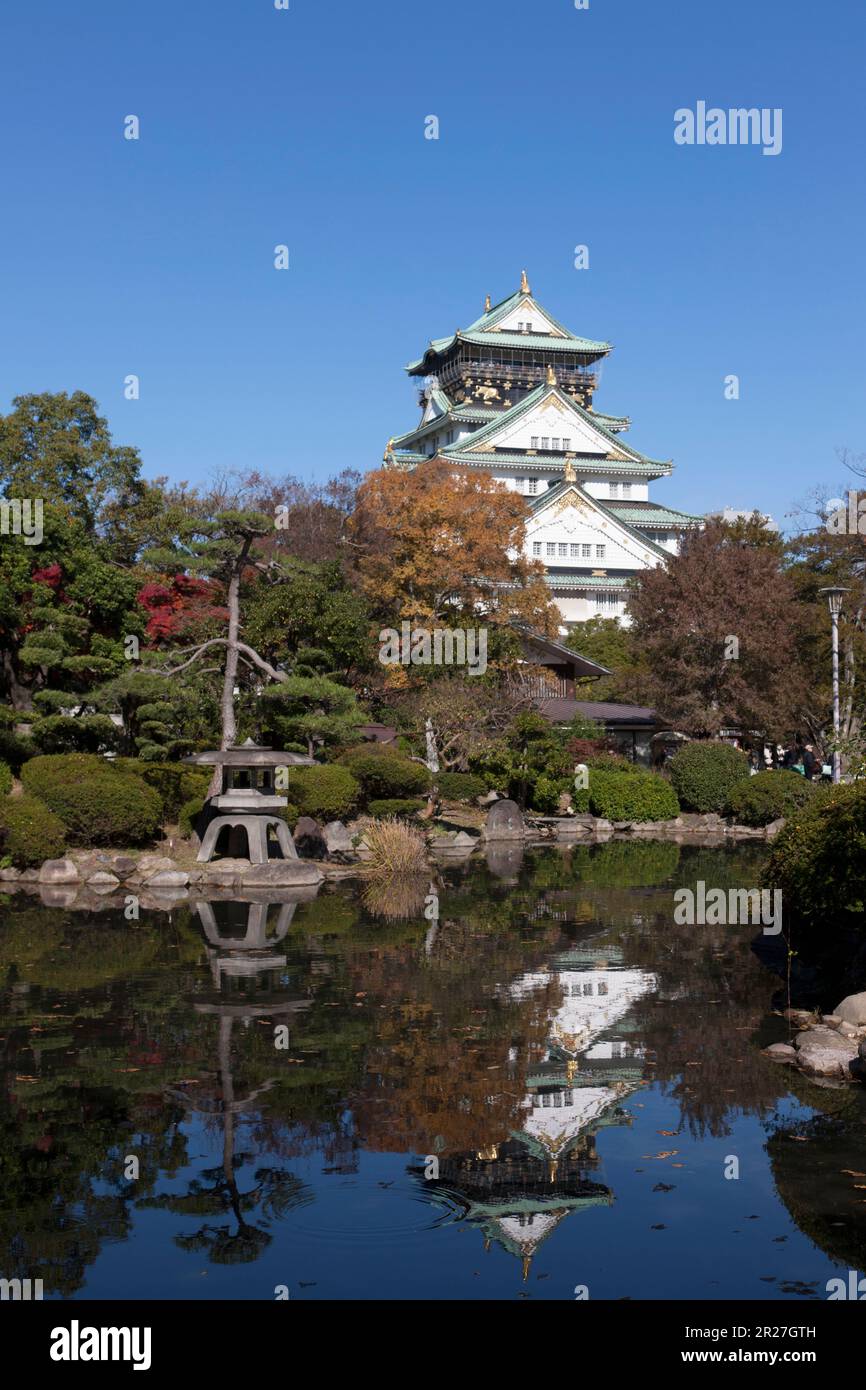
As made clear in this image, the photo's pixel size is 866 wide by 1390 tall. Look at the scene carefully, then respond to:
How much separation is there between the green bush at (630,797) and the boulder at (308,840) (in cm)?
1124

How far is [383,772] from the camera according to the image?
29594mm

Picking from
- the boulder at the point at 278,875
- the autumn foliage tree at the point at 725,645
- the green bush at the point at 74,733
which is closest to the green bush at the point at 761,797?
the autumn foliage tree at the point at 725,645

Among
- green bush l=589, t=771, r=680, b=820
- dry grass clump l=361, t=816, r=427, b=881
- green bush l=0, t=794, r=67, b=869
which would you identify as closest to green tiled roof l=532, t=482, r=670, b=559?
green bush l=589, t=771, r=680, b=820

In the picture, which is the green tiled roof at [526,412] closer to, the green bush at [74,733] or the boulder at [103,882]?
the green bush at [74,733]

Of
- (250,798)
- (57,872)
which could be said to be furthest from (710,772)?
(57,872)

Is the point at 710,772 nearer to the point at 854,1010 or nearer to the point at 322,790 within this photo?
the point at 322,790

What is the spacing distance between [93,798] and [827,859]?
15.1 m

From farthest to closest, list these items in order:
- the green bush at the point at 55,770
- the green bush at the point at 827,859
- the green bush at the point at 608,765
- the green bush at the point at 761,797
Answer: the green bush at the point at 608,765 → the green bush at the point at 761,797 → the green bush at the point at 55,770 → the green bush at the point at 827,859

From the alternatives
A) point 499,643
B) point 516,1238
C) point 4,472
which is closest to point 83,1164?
point 516,1238

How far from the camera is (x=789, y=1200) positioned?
758 centimetres

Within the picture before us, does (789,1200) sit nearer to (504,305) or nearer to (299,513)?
(299,513)

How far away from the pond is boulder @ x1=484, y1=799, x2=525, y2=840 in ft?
54.9

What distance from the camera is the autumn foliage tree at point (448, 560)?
117 feet
